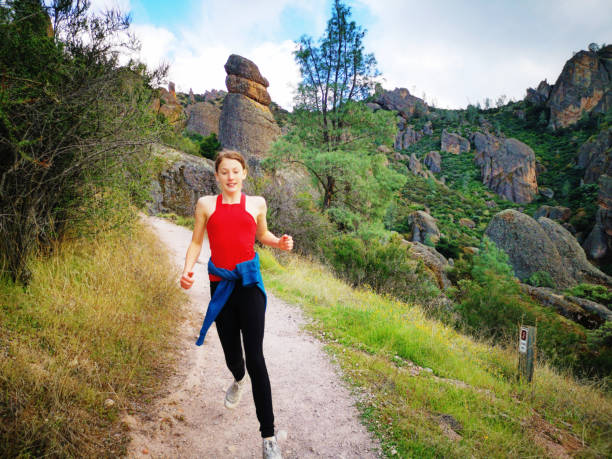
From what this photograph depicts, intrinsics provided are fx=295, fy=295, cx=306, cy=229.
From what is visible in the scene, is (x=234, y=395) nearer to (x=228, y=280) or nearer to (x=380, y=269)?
(x=228, y=280)

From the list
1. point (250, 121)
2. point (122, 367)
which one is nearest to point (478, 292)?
point (122, 367)

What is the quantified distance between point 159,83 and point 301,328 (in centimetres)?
441

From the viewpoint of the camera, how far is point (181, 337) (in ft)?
12.1

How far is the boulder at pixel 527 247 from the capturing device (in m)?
23.7

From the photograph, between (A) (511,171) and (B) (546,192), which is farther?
(A) (511,171)

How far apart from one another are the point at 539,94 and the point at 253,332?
358 ft

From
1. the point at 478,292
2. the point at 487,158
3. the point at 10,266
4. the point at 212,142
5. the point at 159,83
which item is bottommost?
the point at 478,292

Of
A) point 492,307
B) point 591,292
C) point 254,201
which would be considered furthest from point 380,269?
point 591,292

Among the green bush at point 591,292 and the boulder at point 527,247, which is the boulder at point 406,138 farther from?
the green bush at point 591,292

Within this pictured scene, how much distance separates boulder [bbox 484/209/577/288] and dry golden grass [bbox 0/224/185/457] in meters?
28.7

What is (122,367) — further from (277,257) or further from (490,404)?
(277,257)

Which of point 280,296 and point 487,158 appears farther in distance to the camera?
point 487,158

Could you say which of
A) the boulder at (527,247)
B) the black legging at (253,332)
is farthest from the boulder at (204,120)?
the black legging at (253,332)

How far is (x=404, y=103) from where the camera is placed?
323 feet
